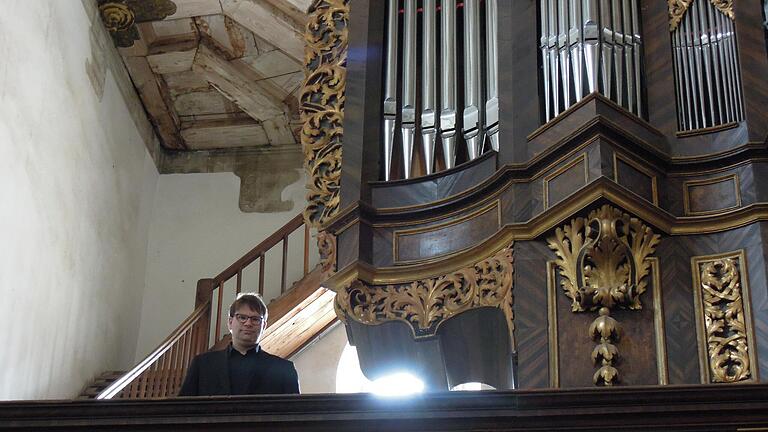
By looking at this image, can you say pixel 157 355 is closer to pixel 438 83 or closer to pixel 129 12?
pixel 129 12

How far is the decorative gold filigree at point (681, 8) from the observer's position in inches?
273

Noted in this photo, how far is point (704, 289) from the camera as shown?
613 centimetres

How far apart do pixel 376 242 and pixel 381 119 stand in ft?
2.87

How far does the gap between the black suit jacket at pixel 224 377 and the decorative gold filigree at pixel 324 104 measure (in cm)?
164

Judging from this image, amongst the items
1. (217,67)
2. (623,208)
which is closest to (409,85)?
(623,208)

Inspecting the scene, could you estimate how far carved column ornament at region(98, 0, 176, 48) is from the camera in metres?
12.9

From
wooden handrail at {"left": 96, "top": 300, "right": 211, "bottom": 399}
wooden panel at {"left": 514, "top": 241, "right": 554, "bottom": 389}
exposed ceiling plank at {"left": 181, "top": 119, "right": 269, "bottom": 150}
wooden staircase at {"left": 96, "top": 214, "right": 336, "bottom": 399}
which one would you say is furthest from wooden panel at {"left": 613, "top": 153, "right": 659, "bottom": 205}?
exposed ceiling plank at {"left": 181, "top": 119, "right": 269, "bottom": 150}

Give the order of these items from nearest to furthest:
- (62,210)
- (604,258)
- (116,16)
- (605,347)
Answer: (605,347) → (604,258) → (62,210) → (116,16)

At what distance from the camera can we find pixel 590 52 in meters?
6.91

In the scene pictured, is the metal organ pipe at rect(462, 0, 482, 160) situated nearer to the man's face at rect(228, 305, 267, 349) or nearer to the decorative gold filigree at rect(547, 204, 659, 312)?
the decorative gold filigree at rect(547, 204, 659, 312)

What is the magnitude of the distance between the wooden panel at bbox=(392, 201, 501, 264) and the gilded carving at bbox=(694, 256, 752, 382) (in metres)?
1.07

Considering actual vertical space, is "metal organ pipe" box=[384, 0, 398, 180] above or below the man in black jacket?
above

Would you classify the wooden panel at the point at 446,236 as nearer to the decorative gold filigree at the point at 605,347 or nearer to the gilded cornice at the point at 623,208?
the gilded cornice at the point at 623,208

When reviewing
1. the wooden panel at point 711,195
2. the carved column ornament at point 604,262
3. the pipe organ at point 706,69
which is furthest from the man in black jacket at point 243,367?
the pipe organ at point 706,69
